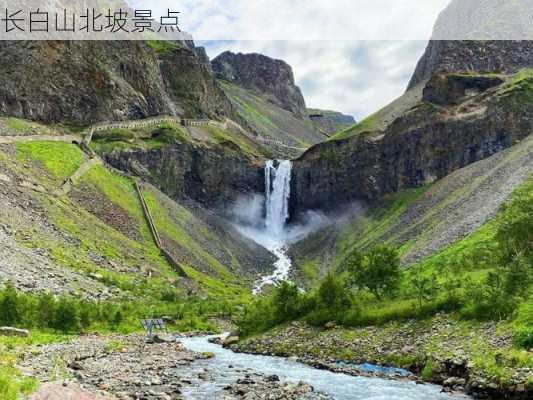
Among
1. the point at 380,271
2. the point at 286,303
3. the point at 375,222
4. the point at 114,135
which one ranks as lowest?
the point at 286,303

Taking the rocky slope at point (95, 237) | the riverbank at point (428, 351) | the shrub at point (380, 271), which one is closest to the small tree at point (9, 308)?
the rocky slope at point (95, 237)

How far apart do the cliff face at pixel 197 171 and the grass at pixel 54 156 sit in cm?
1793

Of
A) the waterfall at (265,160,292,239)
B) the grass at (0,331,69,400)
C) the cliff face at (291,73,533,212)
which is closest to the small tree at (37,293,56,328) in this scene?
the grass at (0,331,69,400)

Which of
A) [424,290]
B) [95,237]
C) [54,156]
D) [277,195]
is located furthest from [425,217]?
[54,156]

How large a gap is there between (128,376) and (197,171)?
408 feet

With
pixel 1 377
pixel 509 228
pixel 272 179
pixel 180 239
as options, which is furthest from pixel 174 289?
pixel 272 179

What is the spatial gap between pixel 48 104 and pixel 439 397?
128100 millimetres

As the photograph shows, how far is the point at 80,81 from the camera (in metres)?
141

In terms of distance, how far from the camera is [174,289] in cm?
7775

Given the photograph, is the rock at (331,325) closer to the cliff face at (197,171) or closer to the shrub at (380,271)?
the shrub at (380,271)

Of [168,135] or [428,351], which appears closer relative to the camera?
[428,351]

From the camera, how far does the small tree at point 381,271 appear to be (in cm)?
4803

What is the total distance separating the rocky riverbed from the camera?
2422cm

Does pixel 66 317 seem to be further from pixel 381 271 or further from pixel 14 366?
pixel 381 271
